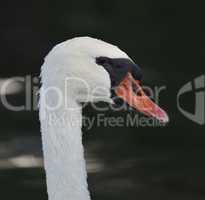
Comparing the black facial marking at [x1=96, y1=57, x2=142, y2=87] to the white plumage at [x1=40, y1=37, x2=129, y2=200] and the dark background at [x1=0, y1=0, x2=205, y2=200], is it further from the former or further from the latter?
the dark background at [x1=0, y1=0, x2=205, y2=200]

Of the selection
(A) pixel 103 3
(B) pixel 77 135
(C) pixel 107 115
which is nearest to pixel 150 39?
(A) pixel 103 3

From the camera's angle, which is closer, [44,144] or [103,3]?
[44,144]

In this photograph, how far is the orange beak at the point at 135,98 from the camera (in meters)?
2.38

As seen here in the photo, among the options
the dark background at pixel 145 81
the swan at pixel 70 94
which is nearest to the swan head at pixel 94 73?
the swan at pixel 70 94

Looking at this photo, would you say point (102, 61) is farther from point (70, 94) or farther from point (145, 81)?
point (145, 81)

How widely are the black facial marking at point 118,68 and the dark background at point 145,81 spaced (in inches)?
79.1

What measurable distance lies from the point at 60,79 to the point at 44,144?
0.63 ft

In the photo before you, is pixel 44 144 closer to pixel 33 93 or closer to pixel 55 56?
pixel 55 56

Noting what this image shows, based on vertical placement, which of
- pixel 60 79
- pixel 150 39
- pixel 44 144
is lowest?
pixel 44 144

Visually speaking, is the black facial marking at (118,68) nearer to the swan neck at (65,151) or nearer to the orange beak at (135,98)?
the orange beak at (135,98)

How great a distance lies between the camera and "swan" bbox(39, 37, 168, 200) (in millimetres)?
2275

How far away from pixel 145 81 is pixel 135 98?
257 cm

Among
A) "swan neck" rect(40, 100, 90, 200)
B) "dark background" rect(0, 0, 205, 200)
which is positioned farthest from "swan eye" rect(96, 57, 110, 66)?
"dark background" rect(0, 0, 205, 200)

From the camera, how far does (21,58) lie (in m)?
5.10
